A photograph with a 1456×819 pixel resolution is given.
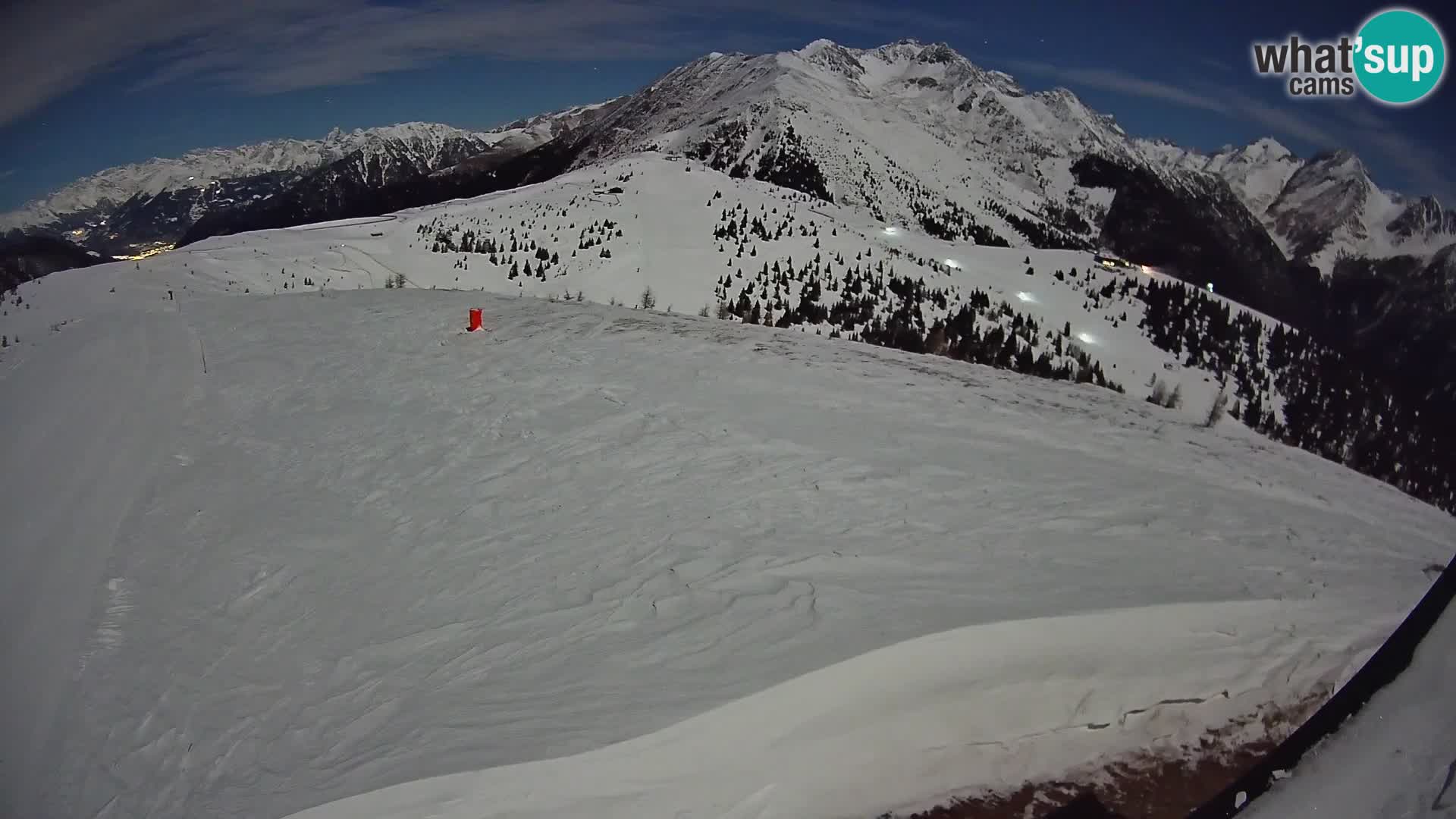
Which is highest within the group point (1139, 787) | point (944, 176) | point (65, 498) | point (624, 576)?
point (944, 176)

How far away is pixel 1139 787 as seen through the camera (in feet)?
10.3

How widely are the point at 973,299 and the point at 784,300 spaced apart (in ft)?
25.0

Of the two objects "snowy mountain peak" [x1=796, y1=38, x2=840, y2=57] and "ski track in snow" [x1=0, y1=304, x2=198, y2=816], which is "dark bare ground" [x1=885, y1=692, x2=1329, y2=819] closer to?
"ski track in snow" [x1=0, y1=304, x2=198, y2=816]

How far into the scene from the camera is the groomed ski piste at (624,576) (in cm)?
365

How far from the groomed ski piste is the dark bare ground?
9 centimetres

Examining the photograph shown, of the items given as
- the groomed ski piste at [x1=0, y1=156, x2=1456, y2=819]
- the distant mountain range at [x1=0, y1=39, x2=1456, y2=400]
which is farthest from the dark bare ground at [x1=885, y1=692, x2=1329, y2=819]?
the distant mountain range at [x1=0, y1=39, x2=1456, y2=400]

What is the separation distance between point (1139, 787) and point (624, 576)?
3378mm

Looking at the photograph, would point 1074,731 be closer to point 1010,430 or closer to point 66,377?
point 1010,430

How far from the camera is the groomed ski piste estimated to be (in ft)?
12.0

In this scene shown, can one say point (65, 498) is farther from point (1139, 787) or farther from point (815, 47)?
point (815, 47)

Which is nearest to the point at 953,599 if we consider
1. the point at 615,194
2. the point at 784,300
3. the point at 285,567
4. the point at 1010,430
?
the point at 1010,430

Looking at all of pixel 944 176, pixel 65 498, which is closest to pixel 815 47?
pixel 944 176

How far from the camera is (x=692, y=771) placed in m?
3.49

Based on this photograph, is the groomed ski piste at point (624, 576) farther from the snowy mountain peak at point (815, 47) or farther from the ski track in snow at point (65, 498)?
the snowy mountain peak at point (815, 47)
